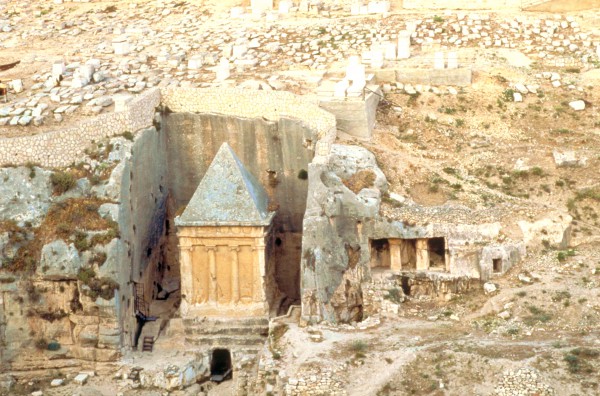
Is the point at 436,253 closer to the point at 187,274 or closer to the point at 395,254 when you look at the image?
the point at 395,254

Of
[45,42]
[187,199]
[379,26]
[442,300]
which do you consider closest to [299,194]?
[187,199]

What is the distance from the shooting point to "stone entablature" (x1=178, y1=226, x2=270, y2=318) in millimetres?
46844

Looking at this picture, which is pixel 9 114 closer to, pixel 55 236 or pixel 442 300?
pixel 55 236

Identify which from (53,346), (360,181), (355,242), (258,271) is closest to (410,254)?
(355,242)

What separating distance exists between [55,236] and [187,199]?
23.8 ft

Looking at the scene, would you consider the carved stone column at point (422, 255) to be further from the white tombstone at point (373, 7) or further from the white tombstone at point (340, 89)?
the white tombstone at point (373, 7)

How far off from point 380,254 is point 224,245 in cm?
479

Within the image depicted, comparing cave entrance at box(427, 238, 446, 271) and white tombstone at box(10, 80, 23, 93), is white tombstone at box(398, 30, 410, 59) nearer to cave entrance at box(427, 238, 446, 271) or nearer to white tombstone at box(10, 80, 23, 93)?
cave entrance at box(427, 238, 446, 271)

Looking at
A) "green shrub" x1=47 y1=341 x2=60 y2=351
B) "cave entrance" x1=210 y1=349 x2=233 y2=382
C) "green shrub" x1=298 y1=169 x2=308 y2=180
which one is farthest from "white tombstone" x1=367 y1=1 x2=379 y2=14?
"green shrub" x1=47 y1=341 x2=60 y2=351

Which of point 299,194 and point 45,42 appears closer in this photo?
point 299,194

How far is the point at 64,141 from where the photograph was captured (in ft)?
156

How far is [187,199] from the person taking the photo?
52031mm

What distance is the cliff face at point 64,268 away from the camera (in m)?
45.4

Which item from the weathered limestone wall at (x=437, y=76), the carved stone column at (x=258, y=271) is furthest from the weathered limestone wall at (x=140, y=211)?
the weathered limestone wall at (x=437, y=76)
